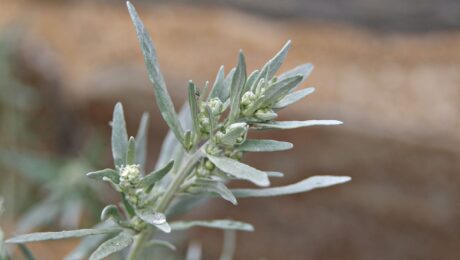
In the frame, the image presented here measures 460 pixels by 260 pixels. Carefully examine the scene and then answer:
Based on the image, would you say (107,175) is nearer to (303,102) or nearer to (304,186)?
(304,186)

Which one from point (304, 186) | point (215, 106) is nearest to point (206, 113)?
point (215, 106)

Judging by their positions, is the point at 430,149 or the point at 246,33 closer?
the point at 430,149

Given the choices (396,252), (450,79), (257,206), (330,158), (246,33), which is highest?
(246,33)

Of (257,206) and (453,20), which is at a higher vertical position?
(453,20)

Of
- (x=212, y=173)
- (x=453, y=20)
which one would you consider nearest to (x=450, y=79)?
(x=453, y=20)

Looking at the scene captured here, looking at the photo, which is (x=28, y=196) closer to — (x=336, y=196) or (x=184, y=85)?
(x=184, y=85)

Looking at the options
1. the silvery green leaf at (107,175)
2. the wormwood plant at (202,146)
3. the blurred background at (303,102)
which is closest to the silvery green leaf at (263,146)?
the wormwood plant at (202,146)
